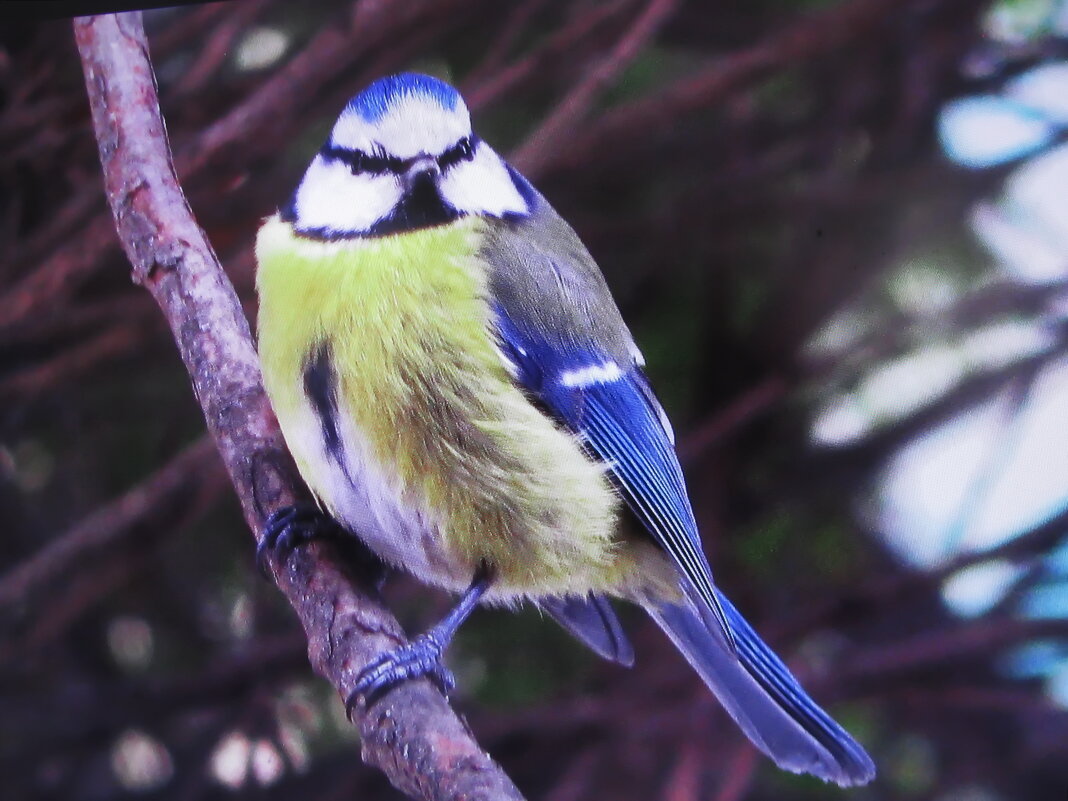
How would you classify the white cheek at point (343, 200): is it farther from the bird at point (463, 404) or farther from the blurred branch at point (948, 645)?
the blurred branch at point (948, 645)

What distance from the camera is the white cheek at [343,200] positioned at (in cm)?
78

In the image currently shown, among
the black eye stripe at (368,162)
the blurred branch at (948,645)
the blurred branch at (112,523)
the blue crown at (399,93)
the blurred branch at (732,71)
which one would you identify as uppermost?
the blue crown at (399,93)

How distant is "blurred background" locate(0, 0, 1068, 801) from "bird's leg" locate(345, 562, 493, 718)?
142 millimetres

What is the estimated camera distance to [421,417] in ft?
2.36

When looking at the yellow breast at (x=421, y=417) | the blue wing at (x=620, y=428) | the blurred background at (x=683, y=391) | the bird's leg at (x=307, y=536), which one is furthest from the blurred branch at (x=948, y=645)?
the bird's leg at (x=307, y=536)

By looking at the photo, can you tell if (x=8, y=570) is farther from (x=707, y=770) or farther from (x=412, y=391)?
(x=707, y=770)

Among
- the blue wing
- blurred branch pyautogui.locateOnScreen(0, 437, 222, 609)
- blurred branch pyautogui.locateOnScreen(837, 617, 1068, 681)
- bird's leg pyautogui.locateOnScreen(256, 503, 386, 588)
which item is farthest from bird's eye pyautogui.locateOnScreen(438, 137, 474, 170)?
blurred branch pyautogui.locateOnScreen(837, 617, 1068, 681)

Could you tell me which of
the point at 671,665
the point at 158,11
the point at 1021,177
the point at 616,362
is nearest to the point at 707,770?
the point at 671,665

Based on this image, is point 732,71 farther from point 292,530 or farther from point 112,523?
point 112,523

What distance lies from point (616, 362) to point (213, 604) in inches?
17.8

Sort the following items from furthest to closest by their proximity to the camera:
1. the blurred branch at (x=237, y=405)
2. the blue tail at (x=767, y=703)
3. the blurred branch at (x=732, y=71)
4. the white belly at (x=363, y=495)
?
the blurred branch at (x=732, y=71)
the blue tail at (x=767, y=703)
the white belly at (x=363, y=495)
the blurred branch at (x=237, y=405)

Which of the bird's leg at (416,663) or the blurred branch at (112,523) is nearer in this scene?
the bird's leg at (416,663)

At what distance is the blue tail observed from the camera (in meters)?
0.86

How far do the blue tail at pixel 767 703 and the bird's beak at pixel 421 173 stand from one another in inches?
15.3
